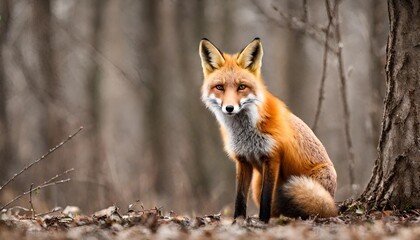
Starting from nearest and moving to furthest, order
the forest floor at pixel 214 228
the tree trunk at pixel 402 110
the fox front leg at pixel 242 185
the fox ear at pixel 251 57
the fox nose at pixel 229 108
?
the forest floor at pixel 214 228 < the fox nose at pixel 229 108 < the tree trunk at pixel 402 110 < the fox front leg at pixel 242 185 < the fox ear at pixel 251 57

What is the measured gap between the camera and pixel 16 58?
13.0 meters

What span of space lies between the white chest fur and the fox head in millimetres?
99

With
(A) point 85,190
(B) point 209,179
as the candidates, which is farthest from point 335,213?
(B) point 209,179

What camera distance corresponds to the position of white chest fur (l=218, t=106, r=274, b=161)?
239 inches

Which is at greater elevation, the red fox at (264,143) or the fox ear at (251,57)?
the fox ear at (251,57)

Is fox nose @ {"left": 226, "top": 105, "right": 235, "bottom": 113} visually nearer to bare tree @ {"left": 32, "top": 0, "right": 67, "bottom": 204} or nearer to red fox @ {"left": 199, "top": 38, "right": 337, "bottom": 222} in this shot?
red fox @ {"left": 199, "top": 38, "right": 337, "bottom": 222}

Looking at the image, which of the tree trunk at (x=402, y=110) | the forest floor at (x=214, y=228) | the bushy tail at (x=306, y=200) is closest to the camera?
the forest floor at (x=214, y=228)

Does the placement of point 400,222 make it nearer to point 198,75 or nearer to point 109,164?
point 109,164

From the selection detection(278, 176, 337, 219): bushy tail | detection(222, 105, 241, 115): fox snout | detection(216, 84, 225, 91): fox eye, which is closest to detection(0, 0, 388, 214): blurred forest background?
detection(216, 84, 225, 91): fox eye

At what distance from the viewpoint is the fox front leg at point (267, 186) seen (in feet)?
19.4

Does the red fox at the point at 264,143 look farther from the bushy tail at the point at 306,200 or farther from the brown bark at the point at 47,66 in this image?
the brown bark at the point at 47,66

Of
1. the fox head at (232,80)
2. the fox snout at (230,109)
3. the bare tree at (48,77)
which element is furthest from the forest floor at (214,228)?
the bare tree at (48,77)

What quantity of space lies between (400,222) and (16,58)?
9801 mm

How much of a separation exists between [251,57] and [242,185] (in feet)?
4.38
